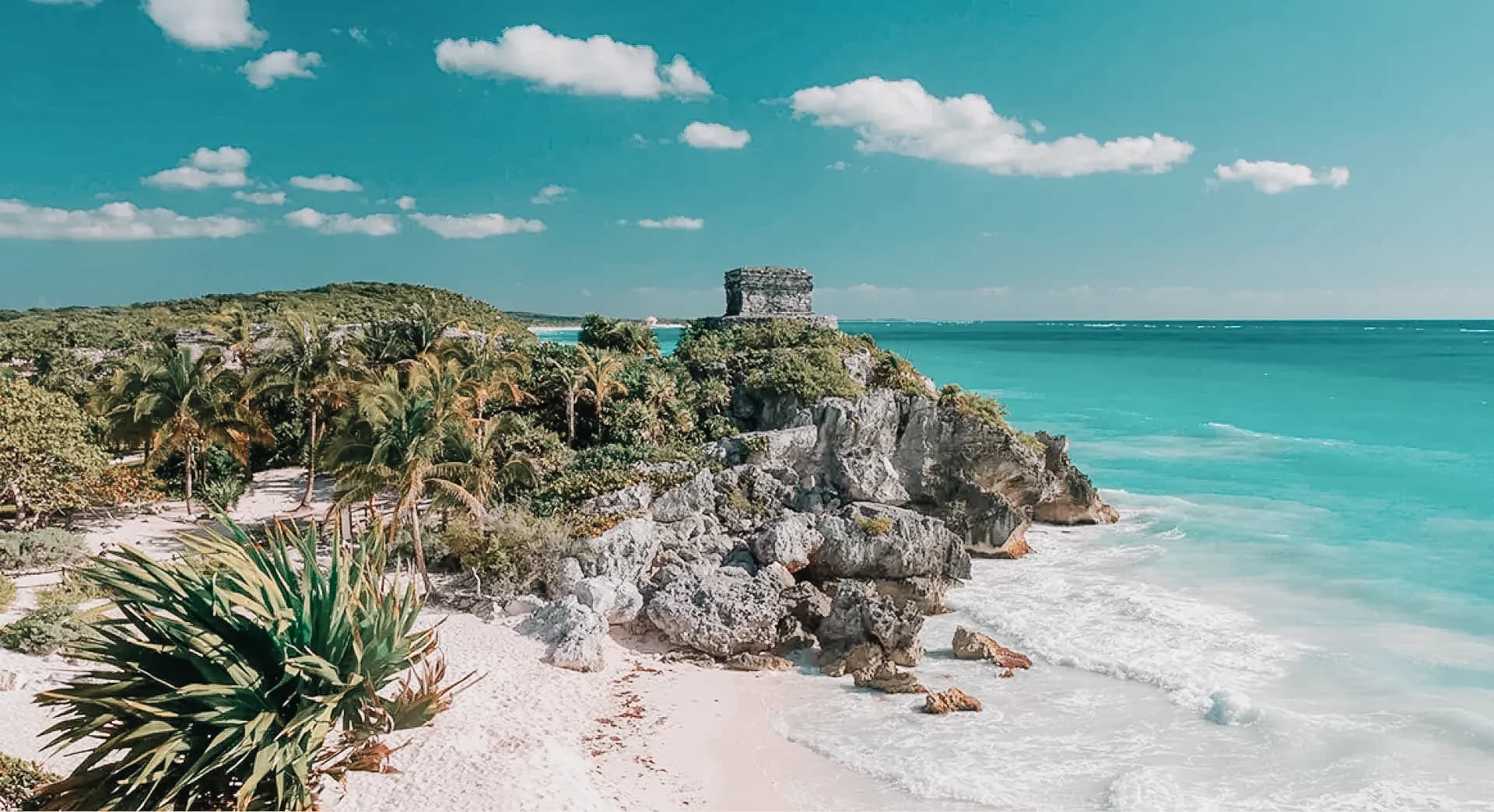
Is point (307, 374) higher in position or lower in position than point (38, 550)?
higher

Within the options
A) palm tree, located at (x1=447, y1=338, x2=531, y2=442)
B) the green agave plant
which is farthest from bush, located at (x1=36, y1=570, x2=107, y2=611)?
the green agave plant

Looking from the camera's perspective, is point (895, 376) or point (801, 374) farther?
point (895, 376)

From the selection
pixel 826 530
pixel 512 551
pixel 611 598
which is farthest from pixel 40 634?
pixel 826 530

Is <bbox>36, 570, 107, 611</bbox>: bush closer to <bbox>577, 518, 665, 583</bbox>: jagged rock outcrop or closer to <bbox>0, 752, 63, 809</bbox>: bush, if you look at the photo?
<bbox>0, 752, 63, 809</bbox>: bush

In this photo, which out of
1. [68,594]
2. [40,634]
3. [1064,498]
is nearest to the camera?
[40,634]

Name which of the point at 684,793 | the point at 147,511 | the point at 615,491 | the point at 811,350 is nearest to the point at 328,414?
the point at 147,511

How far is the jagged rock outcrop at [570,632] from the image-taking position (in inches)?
541

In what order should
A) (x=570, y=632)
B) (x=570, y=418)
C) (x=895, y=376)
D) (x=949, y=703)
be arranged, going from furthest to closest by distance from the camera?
(x=895, y=376), (x=570, y=418), (x=570, y=632), (x=949, y=703)

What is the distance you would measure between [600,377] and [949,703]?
44.2ft

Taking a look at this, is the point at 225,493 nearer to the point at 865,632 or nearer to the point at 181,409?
the point at 181,409

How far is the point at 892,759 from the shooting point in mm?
11375

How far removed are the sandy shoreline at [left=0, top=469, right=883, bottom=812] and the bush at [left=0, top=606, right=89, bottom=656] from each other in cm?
17

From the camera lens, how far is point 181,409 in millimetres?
19312

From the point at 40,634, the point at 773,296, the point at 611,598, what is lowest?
the point at 611,598
